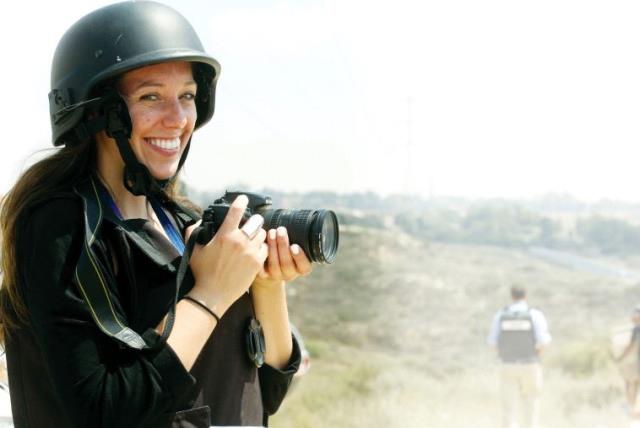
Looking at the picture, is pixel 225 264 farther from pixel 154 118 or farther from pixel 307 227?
pixel 154 118

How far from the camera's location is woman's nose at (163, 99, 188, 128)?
1.54 meters

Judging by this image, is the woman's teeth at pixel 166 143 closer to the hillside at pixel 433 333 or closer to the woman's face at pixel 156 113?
the woman's face at pixel 156 113

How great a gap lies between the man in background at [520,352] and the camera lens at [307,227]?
6.39 meters

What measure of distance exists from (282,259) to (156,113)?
0.35 metres

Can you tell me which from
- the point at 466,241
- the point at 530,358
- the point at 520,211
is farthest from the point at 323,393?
the point at 520,211

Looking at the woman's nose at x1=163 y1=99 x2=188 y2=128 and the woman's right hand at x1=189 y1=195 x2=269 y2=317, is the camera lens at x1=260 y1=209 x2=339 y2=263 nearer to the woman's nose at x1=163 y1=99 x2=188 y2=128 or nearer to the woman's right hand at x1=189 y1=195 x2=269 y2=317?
the woman's right hand at x1=189 y1=195 x2=269 y2=317

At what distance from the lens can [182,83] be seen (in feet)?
5.18

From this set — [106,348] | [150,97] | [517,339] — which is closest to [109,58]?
[150,97]

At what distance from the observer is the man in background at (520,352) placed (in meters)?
7.70

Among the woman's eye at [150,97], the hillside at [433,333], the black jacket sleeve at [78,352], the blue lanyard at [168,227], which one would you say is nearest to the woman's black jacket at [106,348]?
the black jacket sleeve at [78,352]

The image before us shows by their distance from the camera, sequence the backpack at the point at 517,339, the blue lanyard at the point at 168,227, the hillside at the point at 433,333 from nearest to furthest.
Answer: the blue lanyard at the point at 168,227 < the backpack at the point at 517,339 < the hillside at the point at 433,333

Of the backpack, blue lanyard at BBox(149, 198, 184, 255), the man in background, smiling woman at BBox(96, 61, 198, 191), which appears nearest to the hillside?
the man in background

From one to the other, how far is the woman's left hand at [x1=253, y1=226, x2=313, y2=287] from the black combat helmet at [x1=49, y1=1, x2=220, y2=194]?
25 cm

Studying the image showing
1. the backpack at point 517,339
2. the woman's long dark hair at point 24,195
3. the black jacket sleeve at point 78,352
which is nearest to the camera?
the black jacket sleeve at point 78,352
